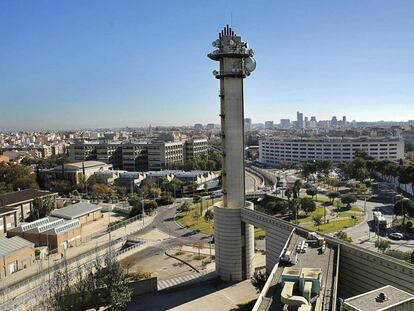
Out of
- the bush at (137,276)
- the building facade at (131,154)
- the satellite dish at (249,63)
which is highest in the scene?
the satellite dish at (249,63)

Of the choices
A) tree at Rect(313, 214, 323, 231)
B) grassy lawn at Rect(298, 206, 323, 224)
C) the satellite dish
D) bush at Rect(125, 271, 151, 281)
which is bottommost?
grassy lawn at Rect(298, 206, 323, 224)

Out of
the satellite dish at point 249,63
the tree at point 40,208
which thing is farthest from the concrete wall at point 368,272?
the tree at point 40,208

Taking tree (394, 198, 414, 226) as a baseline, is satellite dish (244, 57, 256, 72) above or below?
above

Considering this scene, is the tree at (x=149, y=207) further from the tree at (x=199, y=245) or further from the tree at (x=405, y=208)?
the tree at (x=405, y=208)

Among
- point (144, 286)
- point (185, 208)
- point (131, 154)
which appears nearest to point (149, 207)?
point (185, 208)

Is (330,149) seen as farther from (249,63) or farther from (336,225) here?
(249,63)

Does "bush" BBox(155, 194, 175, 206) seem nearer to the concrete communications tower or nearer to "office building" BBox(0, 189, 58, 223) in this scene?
"office building" BBox(0, 189, 58, 223)

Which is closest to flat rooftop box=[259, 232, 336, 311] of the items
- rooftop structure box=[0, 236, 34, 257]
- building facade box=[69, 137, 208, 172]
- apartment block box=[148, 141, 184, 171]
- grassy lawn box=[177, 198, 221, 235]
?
grassy lawn box=[177, 198, 221, 235]
